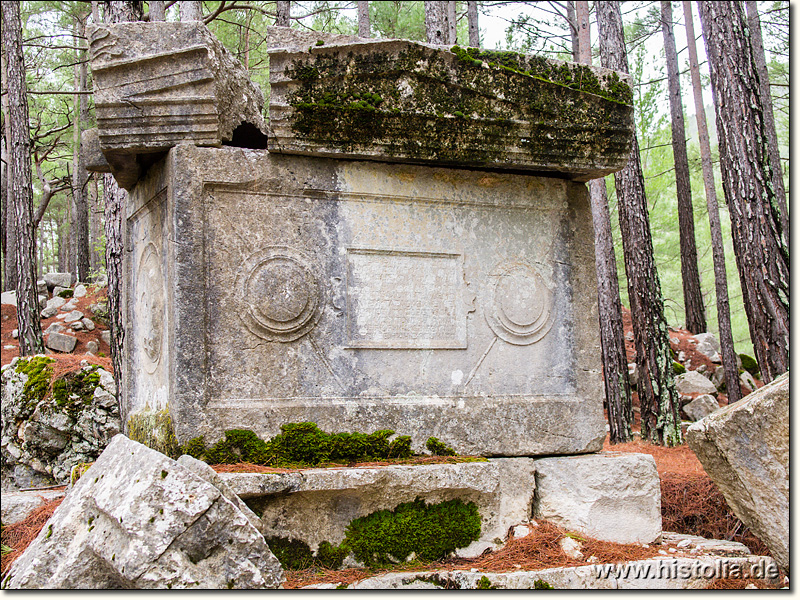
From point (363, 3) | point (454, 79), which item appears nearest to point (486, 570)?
point (454, 79)

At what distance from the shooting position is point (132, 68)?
3.66m

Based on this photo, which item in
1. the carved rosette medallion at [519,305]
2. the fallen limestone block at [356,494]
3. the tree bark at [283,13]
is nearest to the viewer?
the fallen limestone block at [356,494]

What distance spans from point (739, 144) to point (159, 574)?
213 inches

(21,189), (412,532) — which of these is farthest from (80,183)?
(412,532)

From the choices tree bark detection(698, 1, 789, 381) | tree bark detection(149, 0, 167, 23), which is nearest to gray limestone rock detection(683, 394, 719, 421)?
tree bark detection(698, 1, 789, 381)

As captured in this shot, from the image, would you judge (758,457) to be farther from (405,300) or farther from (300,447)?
(300,447)

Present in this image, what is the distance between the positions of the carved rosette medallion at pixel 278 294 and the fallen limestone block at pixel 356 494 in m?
0.79

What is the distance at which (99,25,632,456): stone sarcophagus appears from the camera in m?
3.70

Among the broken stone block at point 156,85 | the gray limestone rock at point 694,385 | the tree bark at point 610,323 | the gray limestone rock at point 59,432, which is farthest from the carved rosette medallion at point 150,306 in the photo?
the gray limestone rock at point 694,385

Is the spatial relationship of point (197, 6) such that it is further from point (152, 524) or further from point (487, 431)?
point (152, 524)

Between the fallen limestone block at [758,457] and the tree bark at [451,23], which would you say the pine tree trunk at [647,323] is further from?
the fallen limestone block at [758,457]

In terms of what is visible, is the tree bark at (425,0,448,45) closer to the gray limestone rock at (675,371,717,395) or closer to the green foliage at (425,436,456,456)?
the green foliage at (425,436,456,456)

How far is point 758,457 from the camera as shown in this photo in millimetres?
3689

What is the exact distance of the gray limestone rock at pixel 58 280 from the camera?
59.3ft
